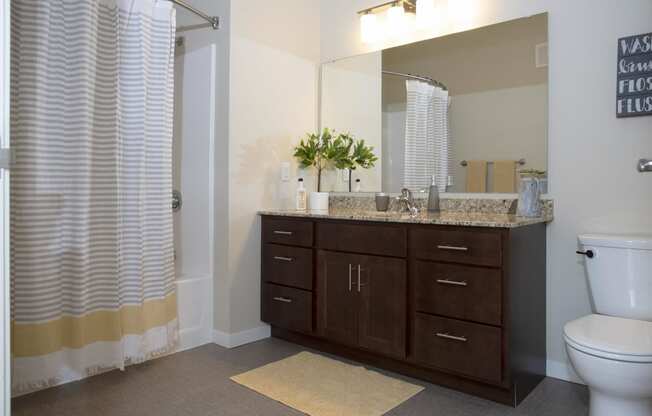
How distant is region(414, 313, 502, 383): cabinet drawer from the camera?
197 centimetres

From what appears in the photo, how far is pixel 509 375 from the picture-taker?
1.94 metres

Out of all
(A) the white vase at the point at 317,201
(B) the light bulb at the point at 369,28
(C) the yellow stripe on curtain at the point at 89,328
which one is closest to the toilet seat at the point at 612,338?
(A) the white vase at the point at 317,201

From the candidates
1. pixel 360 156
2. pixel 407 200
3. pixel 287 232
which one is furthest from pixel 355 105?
pixel 287 232

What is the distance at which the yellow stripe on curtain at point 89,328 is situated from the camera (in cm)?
197

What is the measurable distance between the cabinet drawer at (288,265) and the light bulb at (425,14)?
4.96ft

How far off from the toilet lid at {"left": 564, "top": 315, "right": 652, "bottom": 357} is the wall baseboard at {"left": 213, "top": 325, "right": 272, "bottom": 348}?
1.77 m

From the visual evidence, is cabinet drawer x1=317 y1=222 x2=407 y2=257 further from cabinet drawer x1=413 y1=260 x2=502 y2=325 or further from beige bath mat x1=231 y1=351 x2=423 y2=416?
beige bath mat x1=231 y1=351 x2=423 y2=416

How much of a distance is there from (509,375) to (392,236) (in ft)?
2.59

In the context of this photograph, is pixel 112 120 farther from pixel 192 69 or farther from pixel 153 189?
pixel 192 69

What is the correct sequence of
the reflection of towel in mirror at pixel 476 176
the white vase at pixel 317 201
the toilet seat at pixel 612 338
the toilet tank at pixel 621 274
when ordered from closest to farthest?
1. the toilet seat at pixel 612 338
2. the toilet tank at pixel 621 274
3. the reflection of towel in mirror at pixel 476 176
4. the white vase at pixel 317 201

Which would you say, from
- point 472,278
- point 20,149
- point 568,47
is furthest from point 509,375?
point 20,149

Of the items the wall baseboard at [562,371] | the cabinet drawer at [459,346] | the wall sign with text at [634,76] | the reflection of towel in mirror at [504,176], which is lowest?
A: the wall baseboard at [562,371]

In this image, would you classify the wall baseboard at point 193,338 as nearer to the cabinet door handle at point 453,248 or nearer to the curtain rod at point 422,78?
the cabinet door handle at point 453,248

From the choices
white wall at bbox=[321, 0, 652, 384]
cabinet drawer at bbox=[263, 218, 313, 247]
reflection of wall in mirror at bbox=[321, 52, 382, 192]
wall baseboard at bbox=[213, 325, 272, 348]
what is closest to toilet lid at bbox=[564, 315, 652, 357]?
white wall at bbox=[321, 0, 652, 384]
